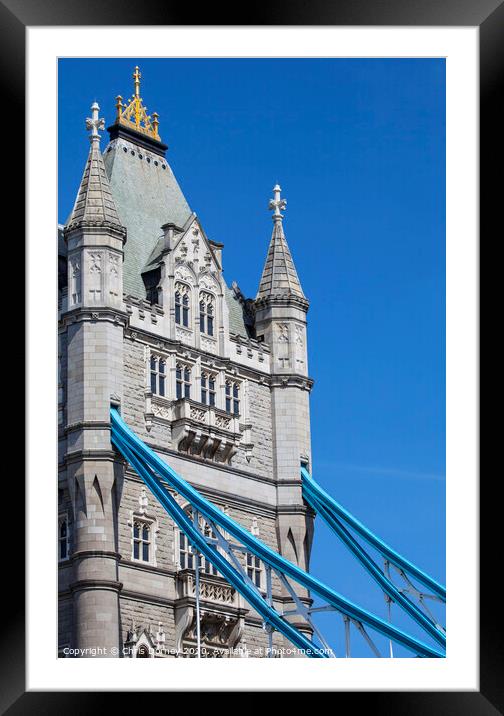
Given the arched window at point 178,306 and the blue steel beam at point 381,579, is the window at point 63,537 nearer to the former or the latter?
the arched window at point 178,306

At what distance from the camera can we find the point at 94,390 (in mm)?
29531

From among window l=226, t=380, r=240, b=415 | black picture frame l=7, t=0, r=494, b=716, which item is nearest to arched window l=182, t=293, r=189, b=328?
window l=226, t=380, r=240, b=415

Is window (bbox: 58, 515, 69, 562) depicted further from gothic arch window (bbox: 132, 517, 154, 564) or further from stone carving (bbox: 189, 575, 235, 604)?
stone carving (bbox: 189, 575, 235, 604)

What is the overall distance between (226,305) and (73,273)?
12.4 feet

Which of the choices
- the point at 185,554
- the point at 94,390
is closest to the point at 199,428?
the point at 185,554

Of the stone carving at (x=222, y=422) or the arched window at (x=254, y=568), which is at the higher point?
the stone carving at (x=222, y=422)

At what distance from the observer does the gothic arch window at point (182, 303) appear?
3195 cm

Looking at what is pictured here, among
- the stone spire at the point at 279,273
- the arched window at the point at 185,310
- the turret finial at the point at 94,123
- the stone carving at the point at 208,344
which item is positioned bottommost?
the stone carving at the point at 208,344

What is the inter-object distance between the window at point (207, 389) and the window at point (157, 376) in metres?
1.04

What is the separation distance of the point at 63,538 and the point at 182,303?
212 inches

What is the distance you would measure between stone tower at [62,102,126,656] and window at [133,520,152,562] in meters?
0.67
